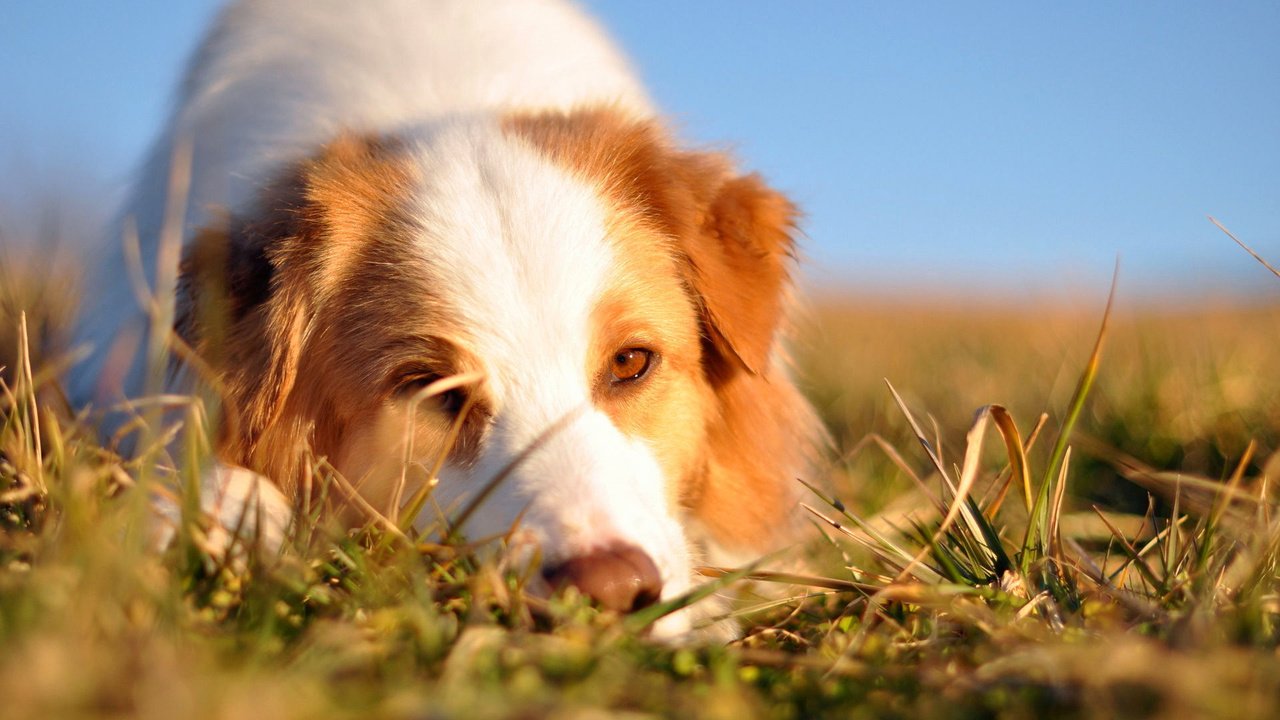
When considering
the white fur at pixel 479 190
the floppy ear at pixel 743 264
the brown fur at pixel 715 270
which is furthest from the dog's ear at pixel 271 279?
the floppy ear at pixel 743 264

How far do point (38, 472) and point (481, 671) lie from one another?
3.65 feet

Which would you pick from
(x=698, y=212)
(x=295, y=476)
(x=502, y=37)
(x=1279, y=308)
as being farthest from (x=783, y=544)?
(x=1279, y=308)

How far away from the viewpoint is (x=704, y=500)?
10.3 feet

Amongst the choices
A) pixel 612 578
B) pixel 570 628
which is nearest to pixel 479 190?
pixel 612 578

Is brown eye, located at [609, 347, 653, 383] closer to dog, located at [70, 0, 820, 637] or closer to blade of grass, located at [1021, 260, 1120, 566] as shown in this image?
dog, located at [70, 0, 820, 637]

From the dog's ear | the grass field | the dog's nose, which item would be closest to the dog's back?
the dog's ear

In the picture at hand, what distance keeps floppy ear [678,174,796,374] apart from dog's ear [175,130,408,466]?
87cm

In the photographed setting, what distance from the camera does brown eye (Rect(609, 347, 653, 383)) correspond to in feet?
8.39

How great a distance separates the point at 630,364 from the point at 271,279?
0.95 meters

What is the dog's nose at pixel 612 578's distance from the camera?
182 cm

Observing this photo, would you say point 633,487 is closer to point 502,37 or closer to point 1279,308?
point 502,37

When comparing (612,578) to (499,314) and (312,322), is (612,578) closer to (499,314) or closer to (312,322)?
(499,314)

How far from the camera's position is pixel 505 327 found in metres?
2.41

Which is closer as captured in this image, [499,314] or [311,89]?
[499,314]
